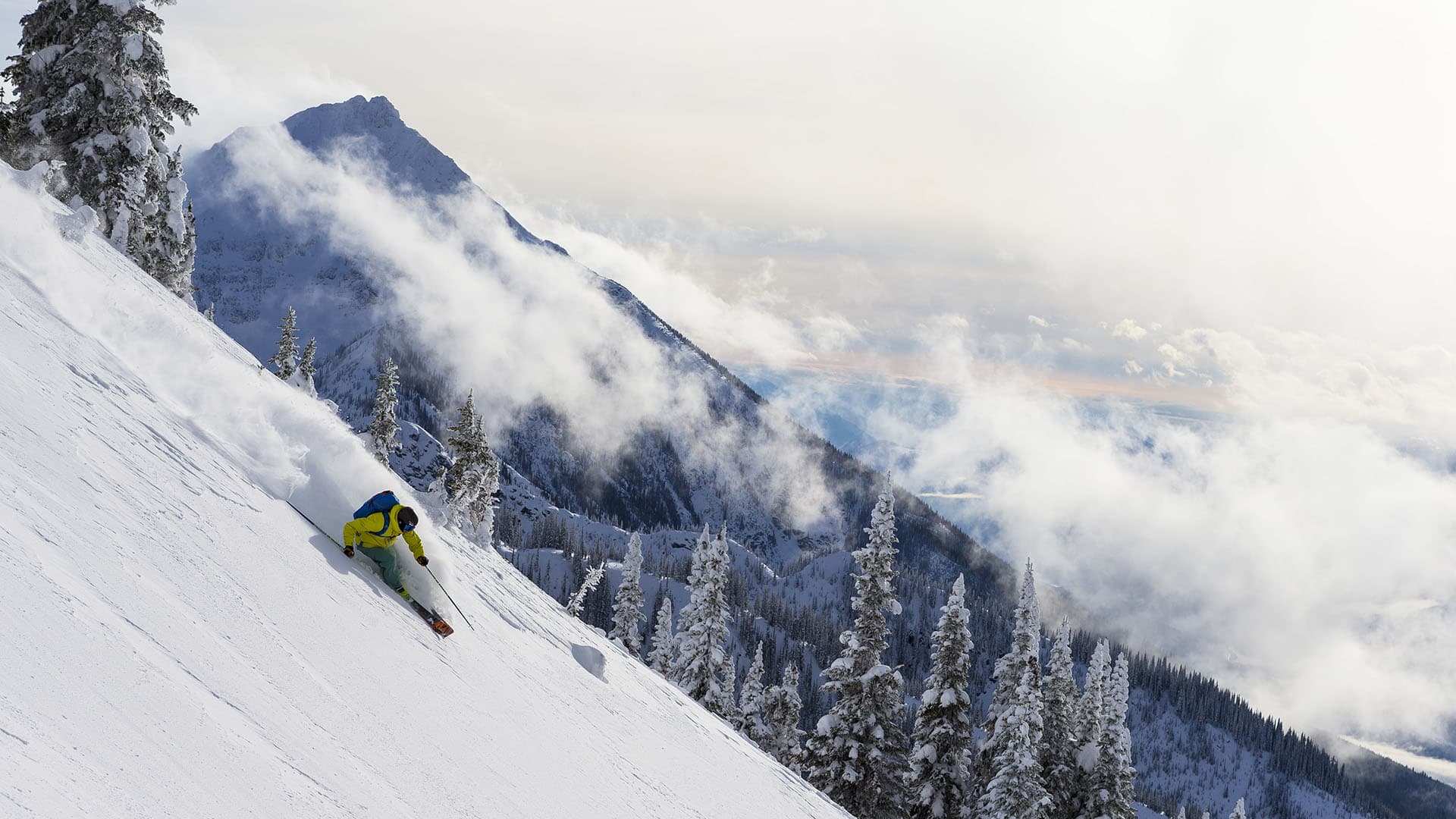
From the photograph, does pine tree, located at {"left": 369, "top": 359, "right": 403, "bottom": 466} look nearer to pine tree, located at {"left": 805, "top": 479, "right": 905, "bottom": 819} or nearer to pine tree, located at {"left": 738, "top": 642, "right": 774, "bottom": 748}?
pine tree, located at {"left": 738, "top": 642, "right": 774, "bottom": 748}

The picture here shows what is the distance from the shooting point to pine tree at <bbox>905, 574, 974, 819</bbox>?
36.0 meters

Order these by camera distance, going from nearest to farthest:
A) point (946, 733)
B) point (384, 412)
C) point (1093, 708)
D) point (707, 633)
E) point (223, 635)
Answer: point (223, 635)
point (946, 733)
point (1093, 708)
point (707, 633)
point (384, 412)

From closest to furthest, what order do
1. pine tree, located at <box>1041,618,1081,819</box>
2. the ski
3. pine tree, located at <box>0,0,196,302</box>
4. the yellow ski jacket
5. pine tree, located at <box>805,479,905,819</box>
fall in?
1. the ski
2. the yellow ski jacket
3. pine tree, located at <box>0,0,196,302</box>
4. pine tree, located at <box>805,479,905,819</box>
5. pine tree, located at <box>1041,618,1081,819</box>

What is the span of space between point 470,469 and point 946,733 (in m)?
25.4

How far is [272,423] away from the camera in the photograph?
1176cm

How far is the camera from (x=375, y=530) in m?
10.7

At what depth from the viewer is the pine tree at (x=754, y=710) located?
51.8 metres

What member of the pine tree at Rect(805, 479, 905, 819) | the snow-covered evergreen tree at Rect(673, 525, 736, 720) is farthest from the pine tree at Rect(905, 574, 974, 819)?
the snow-covered evergreen tree at Rect(673, 525, 736, 720)

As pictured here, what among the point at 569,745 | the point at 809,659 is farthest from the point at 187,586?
the point at 809,659

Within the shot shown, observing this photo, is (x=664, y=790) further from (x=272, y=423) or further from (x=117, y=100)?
(x=117, y=100)

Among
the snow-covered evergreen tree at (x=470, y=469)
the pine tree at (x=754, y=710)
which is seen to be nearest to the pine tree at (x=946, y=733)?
the pine tree at (x=754, y=710)

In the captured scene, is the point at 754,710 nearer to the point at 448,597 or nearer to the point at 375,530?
the point at 448,597

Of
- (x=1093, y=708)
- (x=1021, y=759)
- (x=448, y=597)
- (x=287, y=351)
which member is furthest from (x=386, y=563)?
(x=287, y=351)

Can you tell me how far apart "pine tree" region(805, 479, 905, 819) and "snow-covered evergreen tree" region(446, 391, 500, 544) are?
61.9 ft
